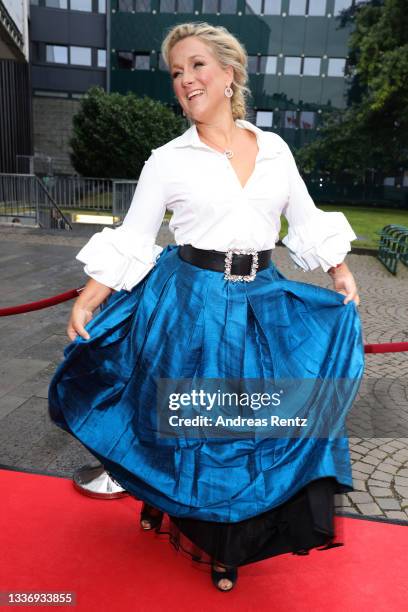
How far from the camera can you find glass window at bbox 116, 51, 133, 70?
25.1 m

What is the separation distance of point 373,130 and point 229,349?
80.4 ft

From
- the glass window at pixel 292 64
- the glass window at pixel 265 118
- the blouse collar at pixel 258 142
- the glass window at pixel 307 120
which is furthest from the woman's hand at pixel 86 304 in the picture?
the glass window at pixel 292 64

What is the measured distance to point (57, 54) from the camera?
25.2 meters

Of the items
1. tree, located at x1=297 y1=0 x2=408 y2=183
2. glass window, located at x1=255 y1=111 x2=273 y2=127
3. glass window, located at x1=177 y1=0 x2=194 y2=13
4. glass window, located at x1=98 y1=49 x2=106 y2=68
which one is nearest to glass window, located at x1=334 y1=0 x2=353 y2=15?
tree, located at x1=297 y1=0 x2=408 y2=183

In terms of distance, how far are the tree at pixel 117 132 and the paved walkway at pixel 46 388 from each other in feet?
39.3

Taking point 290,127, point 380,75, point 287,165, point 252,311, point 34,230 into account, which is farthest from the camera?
point 290,127

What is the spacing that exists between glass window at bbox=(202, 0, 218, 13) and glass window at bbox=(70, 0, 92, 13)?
5465 millimetres

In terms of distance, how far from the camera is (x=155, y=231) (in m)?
2.02

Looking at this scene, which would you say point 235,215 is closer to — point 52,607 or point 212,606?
point 212,606

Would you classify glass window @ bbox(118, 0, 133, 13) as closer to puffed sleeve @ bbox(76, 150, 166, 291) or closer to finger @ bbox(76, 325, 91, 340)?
puffed sleeve @ bbox(76, 150, 166, 291)

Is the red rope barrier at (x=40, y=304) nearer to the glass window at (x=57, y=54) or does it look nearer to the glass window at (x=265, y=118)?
the glass window at (x=265, y=118)

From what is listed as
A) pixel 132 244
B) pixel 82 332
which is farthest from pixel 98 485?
pixel 132 244

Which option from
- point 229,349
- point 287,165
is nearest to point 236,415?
point 229,349

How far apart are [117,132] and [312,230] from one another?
18998 mm
